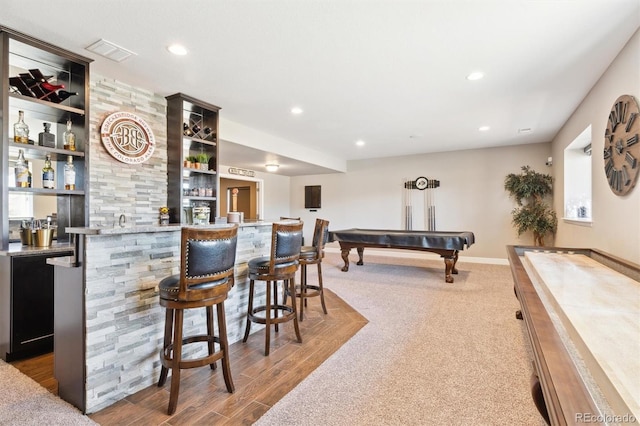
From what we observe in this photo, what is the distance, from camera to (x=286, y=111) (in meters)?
4.35

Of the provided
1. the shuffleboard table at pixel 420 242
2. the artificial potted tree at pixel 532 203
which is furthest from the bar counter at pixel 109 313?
the artificial potted tree at pixel 532 203

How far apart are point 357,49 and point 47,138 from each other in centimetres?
294

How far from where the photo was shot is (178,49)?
2.69 m

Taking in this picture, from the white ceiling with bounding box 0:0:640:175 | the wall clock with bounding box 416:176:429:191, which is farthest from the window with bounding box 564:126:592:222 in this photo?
the wall clock with bounding box 416:176:429:191

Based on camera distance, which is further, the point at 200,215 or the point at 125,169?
the point at 125,169

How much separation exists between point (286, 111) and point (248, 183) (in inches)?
197

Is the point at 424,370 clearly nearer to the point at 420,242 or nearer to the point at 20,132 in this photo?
the point at 420,242

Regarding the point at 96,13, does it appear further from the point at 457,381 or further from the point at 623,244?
the point at 623,244

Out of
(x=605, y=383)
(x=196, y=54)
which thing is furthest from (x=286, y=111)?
(x=605, y=383)

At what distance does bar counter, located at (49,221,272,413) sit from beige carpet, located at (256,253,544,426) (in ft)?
3.31

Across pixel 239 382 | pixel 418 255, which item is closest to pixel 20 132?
pixel 239 382

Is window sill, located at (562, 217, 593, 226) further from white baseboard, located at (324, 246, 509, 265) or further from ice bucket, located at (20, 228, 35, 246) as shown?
ice bucket, located at (20, 228, 35, 246)

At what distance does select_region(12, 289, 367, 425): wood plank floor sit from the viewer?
1.83m

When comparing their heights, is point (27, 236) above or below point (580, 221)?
below
